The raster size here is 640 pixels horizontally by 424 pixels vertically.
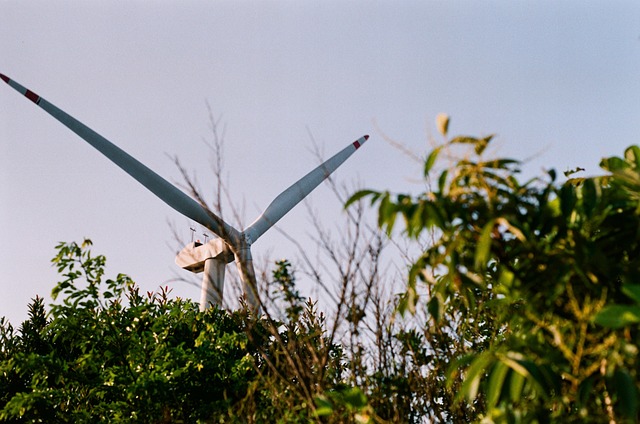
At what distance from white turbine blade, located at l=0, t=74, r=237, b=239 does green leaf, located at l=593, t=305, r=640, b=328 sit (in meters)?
11.3

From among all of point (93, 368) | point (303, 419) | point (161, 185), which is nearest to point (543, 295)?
point (303, 419)

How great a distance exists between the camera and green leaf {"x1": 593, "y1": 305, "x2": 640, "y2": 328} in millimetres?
1640

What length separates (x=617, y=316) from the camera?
1.67m

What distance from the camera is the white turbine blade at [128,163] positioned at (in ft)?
42.1

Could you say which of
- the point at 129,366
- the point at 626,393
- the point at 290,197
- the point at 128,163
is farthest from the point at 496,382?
the point at 290,197

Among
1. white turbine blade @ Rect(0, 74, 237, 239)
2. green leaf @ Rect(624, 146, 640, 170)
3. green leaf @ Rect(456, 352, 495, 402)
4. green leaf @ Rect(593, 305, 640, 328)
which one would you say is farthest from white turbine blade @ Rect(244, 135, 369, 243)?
green leaf @ Rect(593, 305, 640, 328)

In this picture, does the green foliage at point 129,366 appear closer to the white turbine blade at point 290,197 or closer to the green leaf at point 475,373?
the green leaf at point 475,373

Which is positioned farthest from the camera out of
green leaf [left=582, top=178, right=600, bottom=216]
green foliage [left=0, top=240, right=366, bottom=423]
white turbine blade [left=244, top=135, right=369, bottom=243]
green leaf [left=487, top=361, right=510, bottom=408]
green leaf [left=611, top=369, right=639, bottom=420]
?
white turbine blade [left=244, top=135, right=369, bottom=243]

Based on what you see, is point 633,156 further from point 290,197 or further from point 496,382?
point 290,197

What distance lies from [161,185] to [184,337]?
4.15 m

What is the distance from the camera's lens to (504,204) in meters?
2.01

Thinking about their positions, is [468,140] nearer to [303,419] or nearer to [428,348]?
[428,348]

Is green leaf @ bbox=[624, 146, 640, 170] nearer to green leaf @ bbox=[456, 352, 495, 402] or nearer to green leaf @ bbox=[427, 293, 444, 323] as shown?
green leaf @ bbox=[427, 293, 444, 323]

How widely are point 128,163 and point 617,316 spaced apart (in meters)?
12.7
